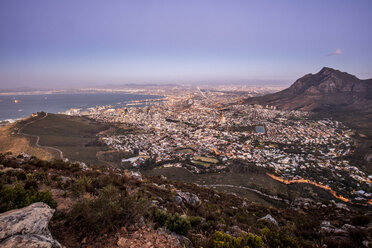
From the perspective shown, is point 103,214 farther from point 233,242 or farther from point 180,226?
point 233,242

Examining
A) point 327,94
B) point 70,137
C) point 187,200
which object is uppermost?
point 327,94

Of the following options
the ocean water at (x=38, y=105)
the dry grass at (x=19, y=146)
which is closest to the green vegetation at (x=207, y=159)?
Answer: the dry grass at (x=19, y=146)

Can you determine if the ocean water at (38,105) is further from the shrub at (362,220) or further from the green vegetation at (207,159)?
the shrub at (362,220)

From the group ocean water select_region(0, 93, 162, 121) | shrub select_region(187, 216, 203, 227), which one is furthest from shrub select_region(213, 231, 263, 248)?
ocean water select_region(0, 93, 162, 121)

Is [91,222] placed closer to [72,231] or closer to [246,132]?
[72,231]

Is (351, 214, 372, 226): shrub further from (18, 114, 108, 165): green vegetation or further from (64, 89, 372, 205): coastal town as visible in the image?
(18, 114, 108, 165): green vegetation

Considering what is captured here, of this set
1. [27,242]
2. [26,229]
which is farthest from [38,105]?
[27,242]

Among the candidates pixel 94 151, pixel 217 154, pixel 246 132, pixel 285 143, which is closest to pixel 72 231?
pixel 217 154
